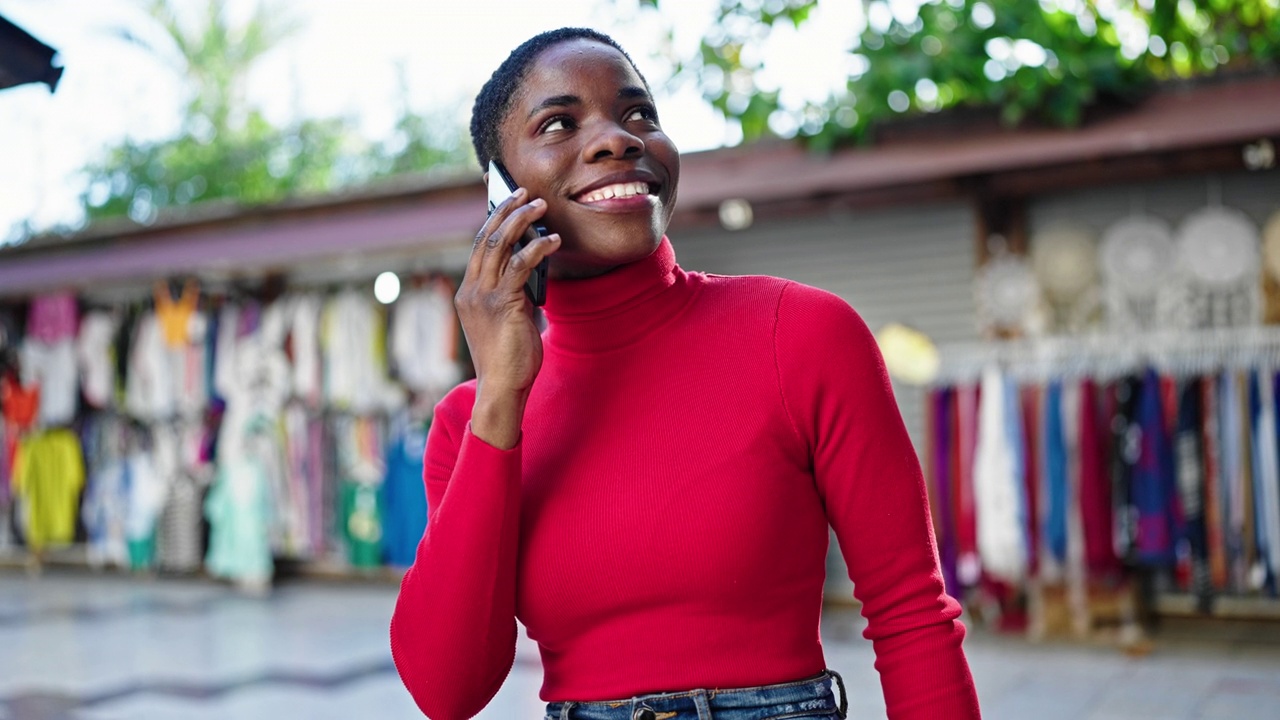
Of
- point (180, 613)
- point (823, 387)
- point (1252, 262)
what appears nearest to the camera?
point (823, 387)

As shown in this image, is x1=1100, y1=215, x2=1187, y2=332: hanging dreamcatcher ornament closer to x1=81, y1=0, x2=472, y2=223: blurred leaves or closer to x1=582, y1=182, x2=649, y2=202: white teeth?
x1=582, y1=182, x2=649, y2=202: white teeth

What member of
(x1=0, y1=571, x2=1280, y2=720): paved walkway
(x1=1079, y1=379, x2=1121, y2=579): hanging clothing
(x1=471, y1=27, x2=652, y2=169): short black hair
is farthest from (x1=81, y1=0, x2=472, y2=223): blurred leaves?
(x1=471, y1=27, x2=652, y2=169): short black hair

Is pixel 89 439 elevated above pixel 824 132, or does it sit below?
below

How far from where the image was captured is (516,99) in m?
1.59

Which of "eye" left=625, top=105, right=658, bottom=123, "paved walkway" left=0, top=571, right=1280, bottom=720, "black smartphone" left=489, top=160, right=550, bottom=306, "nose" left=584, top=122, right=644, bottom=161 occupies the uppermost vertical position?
"eye" left=625, top=105, right=658, bottom=123

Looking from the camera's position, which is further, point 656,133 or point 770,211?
point 770,211

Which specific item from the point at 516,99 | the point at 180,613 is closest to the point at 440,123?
the point at 180,613

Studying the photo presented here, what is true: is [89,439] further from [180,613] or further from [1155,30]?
[1155,30]

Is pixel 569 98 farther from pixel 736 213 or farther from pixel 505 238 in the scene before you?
pixel 736 213

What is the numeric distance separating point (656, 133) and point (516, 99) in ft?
0.66

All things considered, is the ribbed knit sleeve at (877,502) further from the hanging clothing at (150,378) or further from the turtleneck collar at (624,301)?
the hanging clothing at (150,378)

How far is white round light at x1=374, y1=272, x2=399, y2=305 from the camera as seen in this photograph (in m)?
9.24

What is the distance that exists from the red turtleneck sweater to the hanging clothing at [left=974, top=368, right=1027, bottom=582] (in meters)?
5.37

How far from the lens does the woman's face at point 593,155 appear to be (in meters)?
1.51
